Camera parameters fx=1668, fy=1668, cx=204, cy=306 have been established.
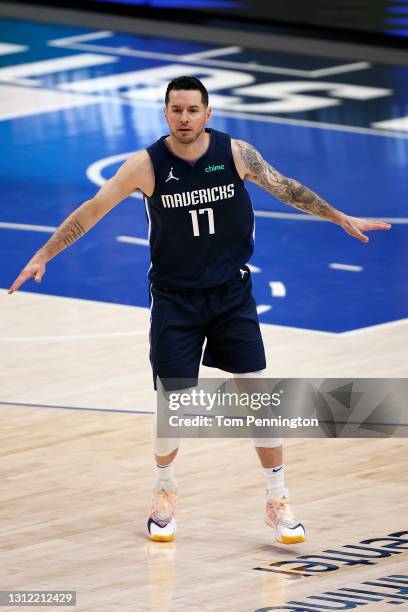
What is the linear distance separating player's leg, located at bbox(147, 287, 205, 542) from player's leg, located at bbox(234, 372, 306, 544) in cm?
25

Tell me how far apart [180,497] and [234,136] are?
9.23 meters

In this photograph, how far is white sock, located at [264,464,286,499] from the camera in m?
7.64

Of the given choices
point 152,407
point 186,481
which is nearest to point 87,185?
point 152,407

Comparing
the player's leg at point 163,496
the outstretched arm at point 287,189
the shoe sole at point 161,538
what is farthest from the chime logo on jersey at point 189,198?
the shoe sole at point 161,538

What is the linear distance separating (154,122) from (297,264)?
5.29 meters

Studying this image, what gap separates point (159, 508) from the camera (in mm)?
7637

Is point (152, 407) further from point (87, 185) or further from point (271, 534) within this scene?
point (87, 185)

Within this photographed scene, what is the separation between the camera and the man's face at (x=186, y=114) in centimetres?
727

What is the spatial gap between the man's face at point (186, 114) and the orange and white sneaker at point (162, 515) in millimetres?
1624

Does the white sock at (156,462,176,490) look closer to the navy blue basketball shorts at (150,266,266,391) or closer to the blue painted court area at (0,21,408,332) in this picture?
the navy blue basketball shorts at (150,266,266,391)

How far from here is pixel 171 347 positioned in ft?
24.6

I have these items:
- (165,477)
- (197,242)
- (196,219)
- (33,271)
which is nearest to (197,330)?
(197,242)

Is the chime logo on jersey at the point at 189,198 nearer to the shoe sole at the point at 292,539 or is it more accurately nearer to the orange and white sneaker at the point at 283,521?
the orange and white sneaker at the point at 283,521

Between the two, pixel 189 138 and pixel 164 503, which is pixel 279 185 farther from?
pixel 164 503
